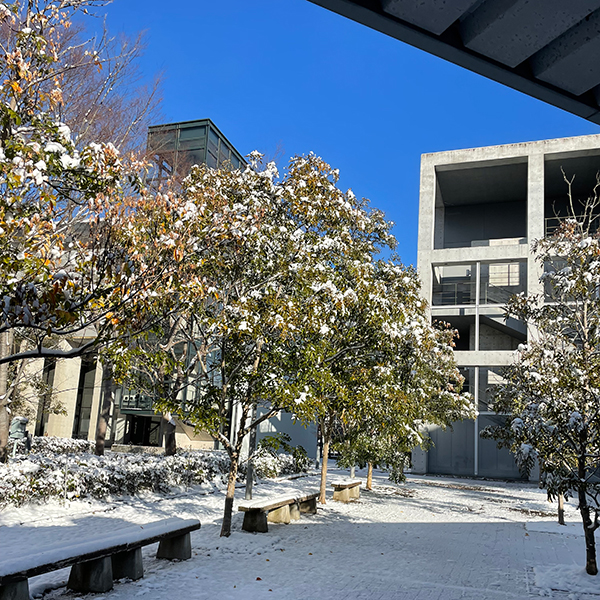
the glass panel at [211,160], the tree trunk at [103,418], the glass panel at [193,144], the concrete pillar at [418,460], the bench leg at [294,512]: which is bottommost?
the concrete pillar at [418,460]

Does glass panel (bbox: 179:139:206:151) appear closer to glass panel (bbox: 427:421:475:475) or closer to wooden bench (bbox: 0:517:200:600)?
glass panel (bbox: 427:421:475:475)

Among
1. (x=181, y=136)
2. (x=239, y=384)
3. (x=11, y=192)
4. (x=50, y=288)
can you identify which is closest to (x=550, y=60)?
(x=50, y=288)

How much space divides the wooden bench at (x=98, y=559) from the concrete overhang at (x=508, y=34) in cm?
496

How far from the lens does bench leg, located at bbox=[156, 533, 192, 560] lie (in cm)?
743

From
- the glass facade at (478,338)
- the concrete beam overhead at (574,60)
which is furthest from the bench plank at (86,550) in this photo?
the glass facade at (478,338)

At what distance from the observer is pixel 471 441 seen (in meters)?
28.6

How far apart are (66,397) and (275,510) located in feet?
62.1

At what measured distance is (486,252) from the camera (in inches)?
1115

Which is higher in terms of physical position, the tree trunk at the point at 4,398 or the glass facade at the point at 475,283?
the glass facade at the point at 475,283

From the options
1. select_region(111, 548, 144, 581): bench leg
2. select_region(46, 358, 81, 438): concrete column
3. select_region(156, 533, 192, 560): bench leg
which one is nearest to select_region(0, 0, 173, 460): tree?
select_region(111, 548, 144, 581): bench leg

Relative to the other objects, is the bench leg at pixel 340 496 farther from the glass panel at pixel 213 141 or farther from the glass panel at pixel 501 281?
the glass panel at pixel 501 281

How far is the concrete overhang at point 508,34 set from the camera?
2932 millimetres

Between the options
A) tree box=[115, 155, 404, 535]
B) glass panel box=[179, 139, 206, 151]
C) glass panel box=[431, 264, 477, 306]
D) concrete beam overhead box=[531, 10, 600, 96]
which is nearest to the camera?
concrete beam overhead box=[531, 10, 600, 96]

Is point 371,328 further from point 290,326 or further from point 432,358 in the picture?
point 432,358
